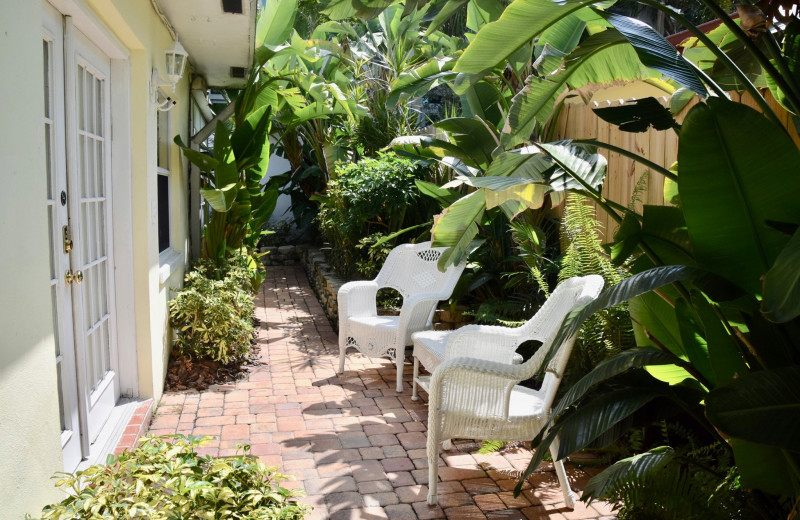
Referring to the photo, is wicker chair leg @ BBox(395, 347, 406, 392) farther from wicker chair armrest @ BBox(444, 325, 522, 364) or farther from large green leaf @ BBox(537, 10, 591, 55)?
large green leaf @ BBox(537, 10, 591, 55)

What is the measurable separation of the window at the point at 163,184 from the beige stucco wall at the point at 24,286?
3.82 m

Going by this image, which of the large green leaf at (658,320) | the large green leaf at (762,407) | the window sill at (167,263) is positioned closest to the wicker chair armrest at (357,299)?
Answer: the window sill at (167,263)

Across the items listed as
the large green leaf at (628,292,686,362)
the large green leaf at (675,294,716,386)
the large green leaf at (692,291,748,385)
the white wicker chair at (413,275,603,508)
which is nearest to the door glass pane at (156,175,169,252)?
the white wicker chair at (413,275,603,508)

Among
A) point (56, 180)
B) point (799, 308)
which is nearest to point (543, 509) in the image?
point (799, 308)

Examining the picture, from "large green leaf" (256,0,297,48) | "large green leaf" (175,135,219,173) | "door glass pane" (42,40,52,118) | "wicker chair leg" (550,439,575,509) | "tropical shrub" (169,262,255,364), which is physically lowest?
"wicker chair leg" (550,439,575,509)

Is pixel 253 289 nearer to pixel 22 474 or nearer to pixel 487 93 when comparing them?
pixel 487 93

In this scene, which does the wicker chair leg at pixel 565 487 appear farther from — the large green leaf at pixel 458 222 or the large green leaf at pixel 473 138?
the large green leaf at pixel 473 138

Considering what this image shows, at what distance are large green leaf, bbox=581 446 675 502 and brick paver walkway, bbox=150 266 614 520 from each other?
2.86 feet

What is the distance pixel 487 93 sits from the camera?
19.9ft

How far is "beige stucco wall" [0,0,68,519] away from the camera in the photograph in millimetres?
2047

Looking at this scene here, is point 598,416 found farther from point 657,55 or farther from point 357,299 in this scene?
point 357,299

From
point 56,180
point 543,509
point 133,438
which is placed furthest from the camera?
point 133,438

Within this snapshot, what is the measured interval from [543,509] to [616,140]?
2811mm

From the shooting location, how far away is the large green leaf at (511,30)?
2508 mm
